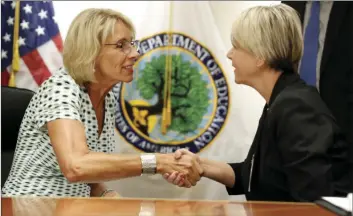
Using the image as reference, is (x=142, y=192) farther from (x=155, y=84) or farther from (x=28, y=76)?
(x=28, y=76)

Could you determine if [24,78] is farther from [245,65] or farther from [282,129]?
[282,129]

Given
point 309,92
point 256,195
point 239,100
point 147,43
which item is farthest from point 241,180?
point 147,43

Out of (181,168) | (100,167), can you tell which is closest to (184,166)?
(181,168)

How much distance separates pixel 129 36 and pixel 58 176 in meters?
0.64

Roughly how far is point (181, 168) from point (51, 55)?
3.85ft

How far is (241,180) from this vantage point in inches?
89.2

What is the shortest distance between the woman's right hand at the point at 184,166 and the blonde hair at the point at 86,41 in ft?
1.39

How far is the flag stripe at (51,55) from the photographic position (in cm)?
303

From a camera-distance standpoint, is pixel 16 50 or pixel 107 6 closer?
pixel 16 50

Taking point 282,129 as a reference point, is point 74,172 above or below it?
below

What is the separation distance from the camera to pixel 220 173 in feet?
7.45

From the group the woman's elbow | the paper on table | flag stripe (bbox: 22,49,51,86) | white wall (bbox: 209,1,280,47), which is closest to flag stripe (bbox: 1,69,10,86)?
flag stripe (bbox: 22,49,51,86)

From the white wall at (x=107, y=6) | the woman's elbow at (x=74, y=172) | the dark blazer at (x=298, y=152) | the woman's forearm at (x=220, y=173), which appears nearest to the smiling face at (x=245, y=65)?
the dark blazer at (x=298, y=152)

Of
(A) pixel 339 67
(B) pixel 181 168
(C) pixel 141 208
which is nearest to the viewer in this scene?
(C) pixel 141 208
